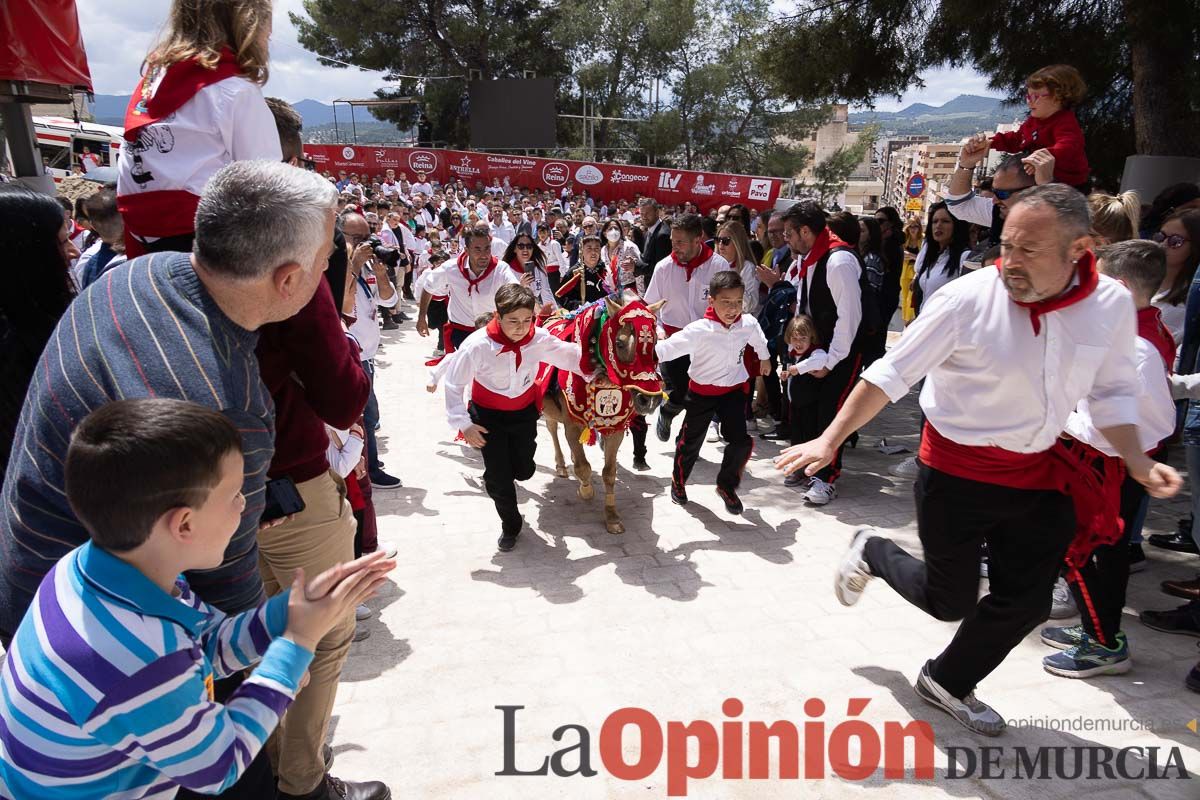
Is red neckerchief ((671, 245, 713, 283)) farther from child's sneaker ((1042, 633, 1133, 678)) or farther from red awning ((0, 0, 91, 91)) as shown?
red awning ((0, 0, 91, 91))

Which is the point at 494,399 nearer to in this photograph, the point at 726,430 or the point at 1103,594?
the point at 726,430

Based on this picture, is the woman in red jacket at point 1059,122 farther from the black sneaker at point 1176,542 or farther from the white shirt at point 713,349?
the black sneaker at point 1176,542

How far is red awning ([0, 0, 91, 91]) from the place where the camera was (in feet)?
16.2

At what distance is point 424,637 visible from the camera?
144 inches

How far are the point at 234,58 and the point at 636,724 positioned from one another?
9.07ft

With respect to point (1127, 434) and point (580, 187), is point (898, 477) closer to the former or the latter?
point (1127, 434)

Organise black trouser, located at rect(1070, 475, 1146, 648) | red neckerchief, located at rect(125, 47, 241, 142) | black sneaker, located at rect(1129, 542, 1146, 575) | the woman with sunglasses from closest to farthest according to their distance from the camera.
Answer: red neckerchief, located at rect(125, 47, 241, 142) → black trouser, located at rect(1070, 475, 1146, 648) → the woman with sunglasses → black sneaker, located at rect(1129, 542, 1146, 575)

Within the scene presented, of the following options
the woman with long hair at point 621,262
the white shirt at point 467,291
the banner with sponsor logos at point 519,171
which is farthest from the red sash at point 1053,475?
the banner with sponsor logos at point 519,171

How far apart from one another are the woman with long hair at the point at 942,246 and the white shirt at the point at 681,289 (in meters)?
1.74

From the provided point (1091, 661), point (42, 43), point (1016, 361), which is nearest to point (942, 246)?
point (1091, 661)

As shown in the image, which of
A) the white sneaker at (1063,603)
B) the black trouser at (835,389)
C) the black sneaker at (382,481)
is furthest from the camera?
the black sneaker at (382,481)

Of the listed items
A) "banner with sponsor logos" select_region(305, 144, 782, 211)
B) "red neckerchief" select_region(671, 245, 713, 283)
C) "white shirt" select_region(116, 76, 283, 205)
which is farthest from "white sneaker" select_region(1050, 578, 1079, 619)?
"banner with sponsor logos" select_region(305, 144, 782, 211)

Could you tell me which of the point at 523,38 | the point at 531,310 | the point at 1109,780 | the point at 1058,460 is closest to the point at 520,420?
the point at 531,310

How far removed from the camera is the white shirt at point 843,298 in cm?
523
